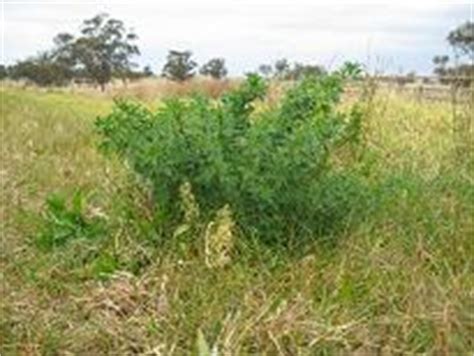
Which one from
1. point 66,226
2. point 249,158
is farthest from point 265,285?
point 66,226

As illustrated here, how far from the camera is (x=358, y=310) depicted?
147 inches

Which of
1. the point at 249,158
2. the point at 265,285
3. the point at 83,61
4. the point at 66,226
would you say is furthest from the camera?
the point at 83,61

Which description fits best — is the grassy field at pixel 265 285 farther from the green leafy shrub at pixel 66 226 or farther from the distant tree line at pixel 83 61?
the distant tree line at pixel 83 61

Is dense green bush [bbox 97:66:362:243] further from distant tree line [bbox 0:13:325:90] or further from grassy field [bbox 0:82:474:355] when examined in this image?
distant tree line [bbox 0:13:325:90]

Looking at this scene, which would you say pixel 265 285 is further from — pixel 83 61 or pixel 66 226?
pixel 83 61

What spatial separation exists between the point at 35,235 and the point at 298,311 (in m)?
1.86

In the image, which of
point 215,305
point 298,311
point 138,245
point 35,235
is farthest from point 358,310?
point 35,235

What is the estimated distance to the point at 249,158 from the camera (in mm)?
4383

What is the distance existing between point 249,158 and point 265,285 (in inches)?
24.0

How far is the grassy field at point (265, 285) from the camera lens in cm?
348

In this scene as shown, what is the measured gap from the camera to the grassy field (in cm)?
348

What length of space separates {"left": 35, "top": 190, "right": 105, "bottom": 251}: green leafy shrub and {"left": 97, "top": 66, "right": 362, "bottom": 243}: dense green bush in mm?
352

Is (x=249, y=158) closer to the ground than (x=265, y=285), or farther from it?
farther from it

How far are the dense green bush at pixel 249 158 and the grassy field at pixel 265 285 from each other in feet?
0.46
